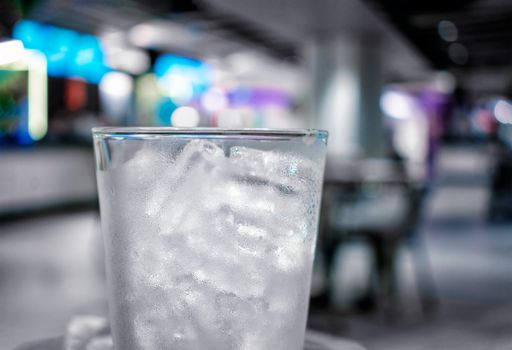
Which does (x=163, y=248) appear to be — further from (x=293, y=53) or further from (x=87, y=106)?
(x=293, y=53)

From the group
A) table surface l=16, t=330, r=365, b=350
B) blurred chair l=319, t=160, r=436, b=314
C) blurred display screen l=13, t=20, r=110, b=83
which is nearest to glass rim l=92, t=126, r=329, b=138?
table surface l=16, t=330, r=365, b=350

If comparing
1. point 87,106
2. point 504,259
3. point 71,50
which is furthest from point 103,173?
point 87,106

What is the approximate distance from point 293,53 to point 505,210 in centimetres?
710

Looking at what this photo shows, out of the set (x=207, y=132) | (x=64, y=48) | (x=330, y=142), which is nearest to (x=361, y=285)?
(x=207, y=132)

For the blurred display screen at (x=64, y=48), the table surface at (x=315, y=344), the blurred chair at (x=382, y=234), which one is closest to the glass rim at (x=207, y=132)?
the table surface at (x=315, y=344)

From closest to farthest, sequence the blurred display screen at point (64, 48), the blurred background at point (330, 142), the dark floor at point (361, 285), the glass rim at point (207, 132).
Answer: the glass rim at point (207, 132)
the dark floor at point (361, 285)
the blurred background at point (330, 142)
the blurred display screen at point (64, 48)

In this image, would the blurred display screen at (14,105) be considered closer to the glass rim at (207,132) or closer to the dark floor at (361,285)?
the dark floor at (361,285)

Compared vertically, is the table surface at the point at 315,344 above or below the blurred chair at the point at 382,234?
above

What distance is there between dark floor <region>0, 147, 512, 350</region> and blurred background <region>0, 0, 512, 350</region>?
19 mm

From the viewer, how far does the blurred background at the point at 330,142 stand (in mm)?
3660

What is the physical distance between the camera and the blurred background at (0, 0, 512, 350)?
3.66 meters

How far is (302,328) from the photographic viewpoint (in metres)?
0.47

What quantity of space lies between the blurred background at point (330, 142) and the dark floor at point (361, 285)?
0.06ft

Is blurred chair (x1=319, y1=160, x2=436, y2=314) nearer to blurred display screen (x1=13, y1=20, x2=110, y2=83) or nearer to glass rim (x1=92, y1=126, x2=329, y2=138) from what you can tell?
glass rim (x1=92, y1=126, x2=329, y2=138)
